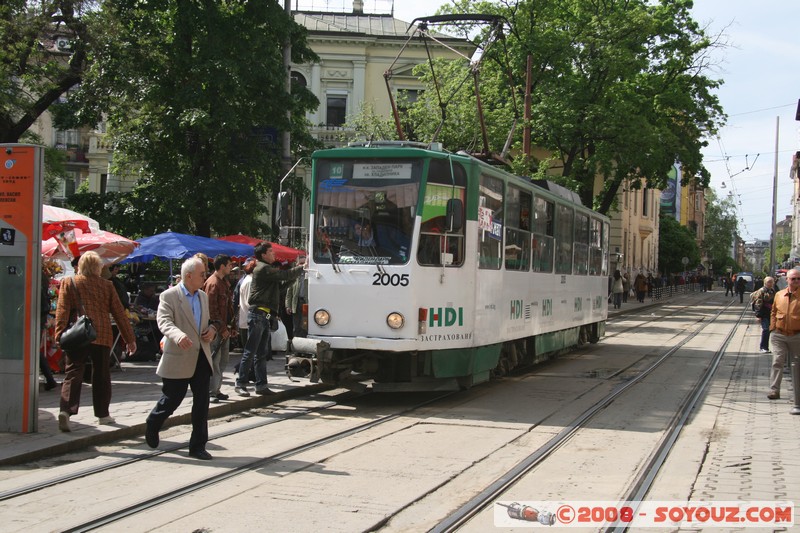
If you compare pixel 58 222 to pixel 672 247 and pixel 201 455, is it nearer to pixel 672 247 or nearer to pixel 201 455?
pixel 201 455

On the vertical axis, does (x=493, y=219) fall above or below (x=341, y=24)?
below

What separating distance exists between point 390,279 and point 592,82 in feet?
89.2

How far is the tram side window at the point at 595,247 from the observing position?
1958 cm

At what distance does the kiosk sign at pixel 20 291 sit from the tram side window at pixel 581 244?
11.7 meters

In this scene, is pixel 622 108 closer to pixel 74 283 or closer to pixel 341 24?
pixel 341 24

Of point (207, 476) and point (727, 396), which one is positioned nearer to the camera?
point (207, 476)

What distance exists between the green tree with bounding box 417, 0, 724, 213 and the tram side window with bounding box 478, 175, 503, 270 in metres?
19.5

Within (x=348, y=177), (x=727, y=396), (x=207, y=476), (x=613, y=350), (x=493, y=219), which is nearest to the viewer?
(x=207, y=476)

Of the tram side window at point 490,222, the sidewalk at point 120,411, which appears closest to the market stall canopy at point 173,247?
the sidewalk at point 120,411

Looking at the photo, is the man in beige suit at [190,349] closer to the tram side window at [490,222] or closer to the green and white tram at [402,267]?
the green and white tram at [402,267]

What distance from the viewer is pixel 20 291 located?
333 inches

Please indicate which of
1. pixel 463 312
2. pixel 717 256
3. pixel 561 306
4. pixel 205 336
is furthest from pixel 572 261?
pixel 717 256

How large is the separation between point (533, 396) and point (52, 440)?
6.95 metres

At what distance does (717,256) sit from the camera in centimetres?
11050
